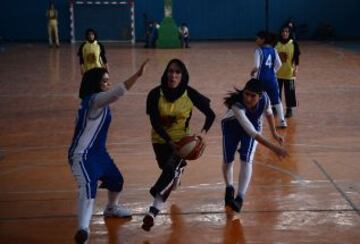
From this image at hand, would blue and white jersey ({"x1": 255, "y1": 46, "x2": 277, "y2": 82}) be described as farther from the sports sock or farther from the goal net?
the goal net

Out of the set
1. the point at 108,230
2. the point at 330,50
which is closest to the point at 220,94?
the point at 108,230

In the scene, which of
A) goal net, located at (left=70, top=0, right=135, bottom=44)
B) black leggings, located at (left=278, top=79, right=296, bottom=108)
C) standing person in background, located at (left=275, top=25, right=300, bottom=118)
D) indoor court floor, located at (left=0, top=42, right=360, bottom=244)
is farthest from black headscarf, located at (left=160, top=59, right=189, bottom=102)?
goal net, located at (left=70, top=0, right=135, bottom=44)

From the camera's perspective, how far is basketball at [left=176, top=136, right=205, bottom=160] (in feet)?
19.0

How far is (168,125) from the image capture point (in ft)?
19.4

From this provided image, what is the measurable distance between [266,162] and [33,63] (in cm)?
1518

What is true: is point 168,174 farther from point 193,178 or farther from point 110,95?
point 193,178

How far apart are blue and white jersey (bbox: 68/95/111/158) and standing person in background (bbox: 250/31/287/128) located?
16.9ft

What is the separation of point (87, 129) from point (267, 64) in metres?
5.60

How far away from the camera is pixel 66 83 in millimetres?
16734

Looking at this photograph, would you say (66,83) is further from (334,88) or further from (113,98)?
(113,98)

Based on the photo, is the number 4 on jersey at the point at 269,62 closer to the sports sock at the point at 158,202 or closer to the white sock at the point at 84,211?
the sports sock at the point at 158,202

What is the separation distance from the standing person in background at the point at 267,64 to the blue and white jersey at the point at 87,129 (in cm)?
514

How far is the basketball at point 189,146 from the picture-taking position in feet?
19.0

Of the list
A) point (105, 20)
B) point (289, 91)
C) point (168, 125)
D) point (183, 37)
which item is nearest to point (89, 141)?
point (168, 125)
